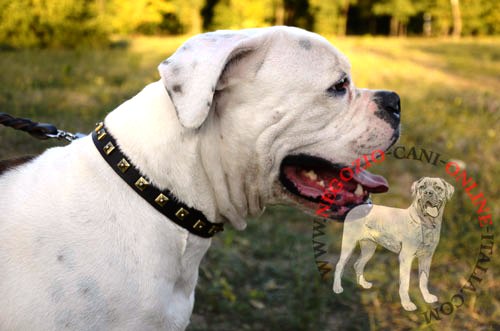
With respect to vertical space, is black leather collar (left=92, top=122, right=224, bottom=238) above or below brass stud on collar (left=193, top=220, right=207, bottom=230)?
above

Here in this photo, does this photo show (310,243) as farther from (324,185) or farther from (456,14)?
(456,14)

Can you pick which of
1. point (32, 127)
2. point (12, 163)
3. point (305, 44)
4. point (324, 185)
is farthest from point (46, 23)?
point (324, 185)

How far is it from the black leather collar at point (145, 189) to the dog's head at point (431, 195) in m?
0.97

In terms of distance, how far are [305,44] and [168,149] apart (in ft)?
2.40

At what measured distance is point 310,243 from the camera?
14.6ft

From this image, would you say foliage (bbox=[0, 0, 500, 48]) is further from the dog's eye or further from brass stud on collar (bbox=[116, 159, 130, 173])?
brass stud on collar (bbox=[116, 159, 130, 173])

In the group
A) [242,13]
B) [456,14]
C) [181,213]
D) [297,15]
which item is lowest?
[297,15]

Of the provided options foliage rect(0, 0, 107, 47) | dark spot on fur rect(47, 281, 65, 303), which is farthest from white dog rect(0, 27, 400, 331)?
foliage rect(0, 0, 107, 47)

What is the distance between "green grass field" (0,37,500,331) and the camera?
3439mm

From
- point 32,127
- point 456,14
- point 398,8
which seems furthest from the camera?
point 398,8

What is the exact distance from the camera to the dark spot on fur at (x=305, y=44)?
88.7 inches

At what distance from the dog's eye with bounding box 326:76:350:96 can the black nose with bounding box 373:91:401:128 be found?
17 centimetres

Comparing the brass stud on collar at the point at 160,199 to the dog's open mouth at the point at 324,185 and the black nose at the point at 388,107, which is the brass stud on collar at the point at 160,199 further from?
the black nose at the point at 388,107

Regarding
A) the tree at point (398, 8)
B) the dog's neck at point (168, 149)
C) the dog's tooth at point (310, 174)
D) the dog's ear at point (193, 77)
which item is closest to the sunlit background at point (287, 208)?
the dog's tooth at point (310, 174)
